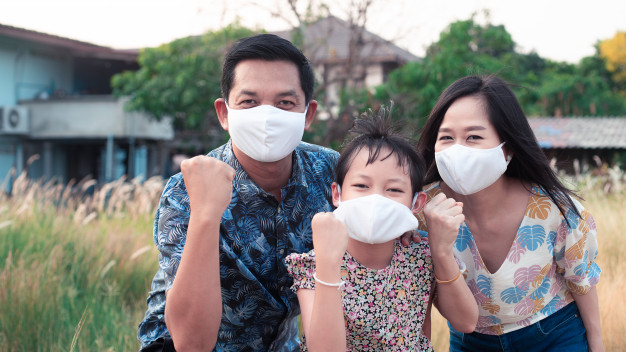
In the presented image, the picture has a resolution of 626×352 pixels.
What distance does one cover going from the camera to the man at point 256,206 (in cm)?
249

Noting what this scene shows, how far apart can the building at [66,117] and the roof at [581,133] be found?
47.4 feet

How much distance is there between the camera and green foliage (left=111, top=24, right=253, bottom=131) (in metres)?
11.4

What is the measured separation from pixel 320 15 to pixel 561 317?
353 inches

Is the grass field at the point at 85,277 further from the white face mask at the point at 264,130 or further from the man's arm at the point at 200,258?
the white face mask at the point at 264,130

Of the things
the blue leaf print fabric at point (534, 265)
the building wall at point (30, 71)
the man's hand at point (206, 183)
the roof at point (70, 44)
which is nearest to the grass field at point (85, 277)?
the man's hand at point (206, 183)

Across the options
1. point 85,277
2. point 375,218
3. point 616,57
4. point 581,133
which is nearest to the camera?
point 375,218

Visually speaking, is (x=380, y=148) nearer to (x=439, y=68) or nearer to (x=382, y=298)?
(x=382, y=298)

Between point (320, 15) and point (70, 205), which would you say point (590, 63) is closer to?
point (320, 15)

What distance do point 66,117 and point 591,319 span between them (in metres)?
17.9

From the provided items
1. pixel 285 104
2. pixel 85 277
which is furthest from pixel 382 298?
pixel 85 277

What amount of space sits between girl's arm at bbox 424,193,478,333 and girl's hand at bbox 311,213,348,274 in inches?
16.2

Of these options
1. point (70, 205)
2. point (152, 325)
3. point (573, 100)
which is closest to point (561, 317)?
point (152, 325)

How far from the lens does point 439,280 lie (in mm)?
2295

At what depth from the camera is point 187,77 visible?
11484mm
